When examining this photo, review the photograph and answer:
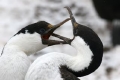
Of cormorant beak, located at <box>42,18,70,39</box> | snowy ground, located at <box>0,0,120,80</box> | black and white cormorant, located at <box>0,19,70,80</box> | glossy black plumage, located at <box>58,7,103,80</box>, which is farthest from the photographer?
snowy ground, located at <box>0,0,120,80</box>

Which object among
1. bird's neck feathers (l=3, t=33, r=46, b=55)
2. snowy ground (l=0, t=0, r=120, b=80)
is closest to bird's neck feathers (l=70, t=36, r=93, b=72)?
bird's neck feathers (l=3, t=33, r=46, b=55)

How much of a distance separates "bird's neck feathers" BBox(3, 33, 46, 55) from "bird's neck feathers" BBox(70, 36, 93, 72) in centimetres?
55

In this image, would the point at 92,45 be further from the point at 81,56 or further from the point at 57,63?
the point at 57,63

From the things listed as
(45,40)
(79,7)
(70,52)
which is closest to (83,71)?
(45,40)

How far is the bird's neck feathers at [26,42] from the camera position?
367 cm

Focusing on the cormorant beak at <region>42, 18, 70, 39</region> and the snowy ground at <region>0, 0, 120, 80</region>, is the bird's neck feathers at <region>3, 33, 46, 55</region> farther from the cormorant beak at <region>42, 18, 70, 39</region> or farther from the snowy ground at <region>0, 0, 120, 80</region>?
the snowy ground at <region>0, 0, 120, 80</region>

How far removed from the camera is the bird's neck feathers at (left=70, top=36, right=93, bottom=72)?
314 cm

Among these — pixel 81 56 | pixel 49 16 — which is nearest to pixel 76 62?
pixel 81 56

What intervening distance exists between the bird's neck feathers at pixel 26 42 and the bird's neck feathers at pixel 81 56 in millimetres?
550

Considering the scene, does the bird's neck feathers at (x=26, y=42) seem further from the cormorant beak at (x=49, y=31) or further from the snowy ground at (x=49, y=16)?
the snowy ground at (x=49, y=16)

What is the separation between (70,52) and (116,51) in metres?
1.00

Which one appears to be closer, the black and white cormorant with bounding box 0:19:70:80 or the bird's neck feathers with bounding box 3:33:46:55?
the black and white cormorant with bounding box 0:19:70:80

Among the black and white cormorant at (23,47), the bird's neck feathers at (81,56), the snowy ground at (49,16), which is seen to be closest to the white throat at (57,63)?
the bird's neck feathers at (81,56)

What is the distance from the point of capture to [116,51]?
845cm
